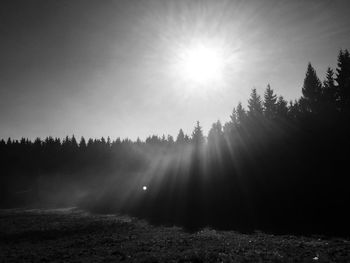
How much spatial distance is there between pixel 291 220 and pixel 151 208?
26983 mm

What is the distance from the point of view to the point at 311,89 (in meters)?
63.2

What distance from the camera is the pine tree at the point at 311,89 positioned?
62.1m

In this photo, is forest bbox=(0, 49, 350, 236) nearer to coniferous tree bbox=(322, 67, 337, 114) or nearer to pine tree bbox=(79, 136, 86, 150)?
coniferous tree bbox=(322, 67, 337, 114)

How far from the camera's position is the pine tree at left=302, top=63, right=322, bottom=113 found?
62125 millimetres

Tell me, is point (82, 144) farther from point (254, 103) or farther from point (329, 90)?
point (329, 90)

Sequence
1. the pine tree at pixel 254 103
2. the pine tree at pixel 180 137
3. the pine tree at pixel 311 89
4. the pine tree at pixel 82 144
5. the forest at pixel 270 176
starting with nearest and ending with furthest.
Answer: the forest at pixel 270 176, the pine tree at pixel 311 89, the pine tree at pixel 254 103, the pine tree at pixel 180 137, the pine tree at pixel 82 144

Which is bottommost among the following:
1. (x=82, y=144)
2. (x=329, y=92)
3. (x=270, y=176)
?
(x=270, y=176)

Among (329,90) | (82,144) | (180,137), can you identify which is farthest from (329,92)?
(82,144)

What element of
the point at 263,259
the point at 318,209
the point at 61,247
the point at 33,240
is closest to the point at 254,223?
the point at 318,209

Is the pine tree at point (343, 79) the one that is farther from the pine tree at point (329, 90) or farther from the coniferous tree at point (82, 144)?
the coniferous tree at point (82, 144)

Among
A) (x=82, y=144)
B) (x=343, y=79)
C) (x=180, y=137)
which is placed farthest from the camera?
(x=82, y=144)

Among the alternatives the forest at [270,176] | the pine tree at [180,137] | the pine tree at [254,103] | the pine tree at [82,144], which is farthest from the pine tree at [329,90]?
the pine tree at [82,144]

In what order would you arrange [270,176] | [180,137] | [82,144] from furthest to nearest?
[82,144], [180,137], [270,176]

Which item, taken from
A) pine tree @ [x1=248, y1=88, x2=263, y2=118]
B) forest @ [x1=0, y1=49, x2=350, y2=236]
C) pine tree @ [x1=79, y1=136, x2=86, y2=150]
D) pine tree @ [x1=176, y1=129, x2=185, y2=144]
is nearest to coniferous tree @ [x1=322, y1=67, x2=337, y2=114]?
forest @ [x1=0, y1=49, x2=350, y2=236]
